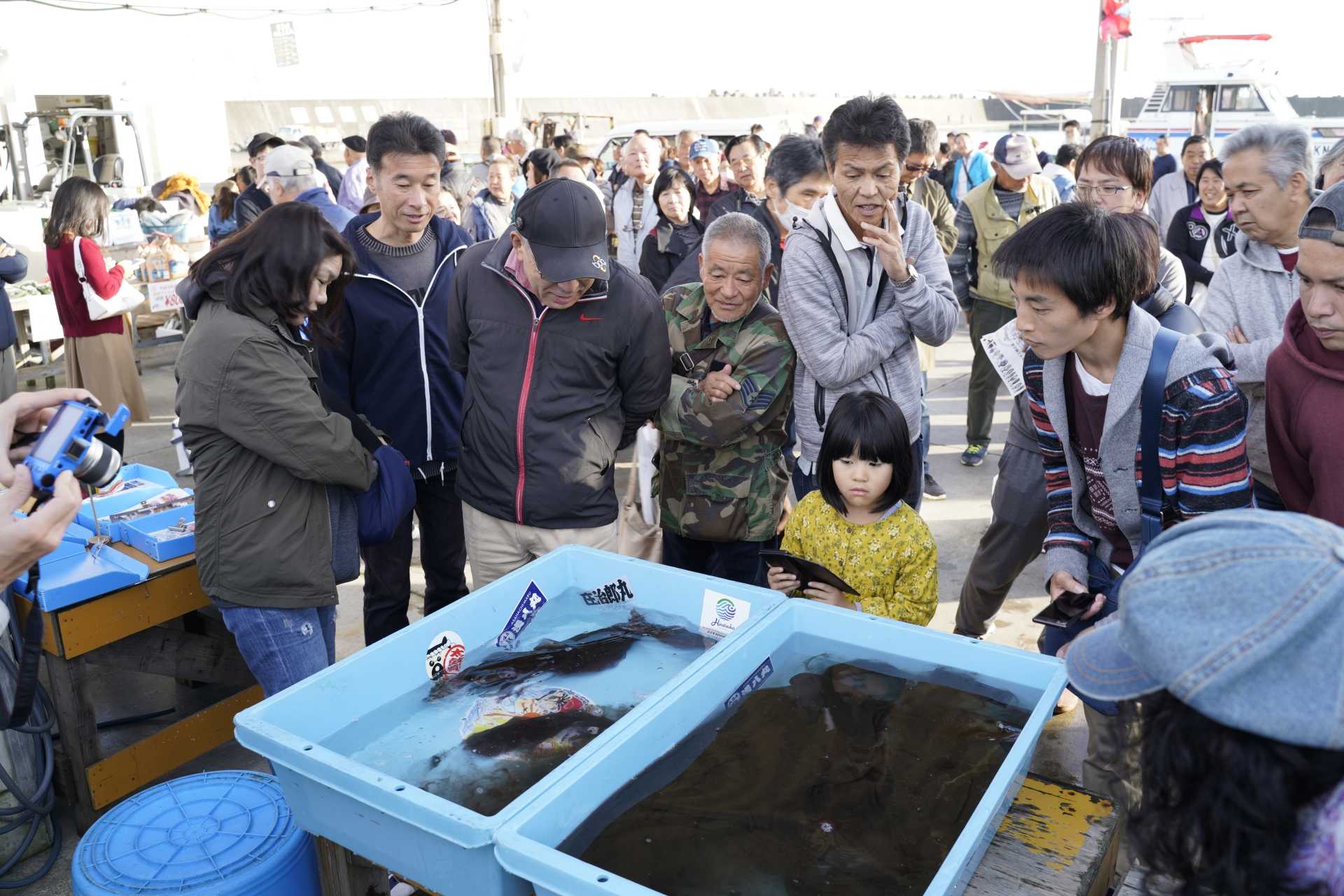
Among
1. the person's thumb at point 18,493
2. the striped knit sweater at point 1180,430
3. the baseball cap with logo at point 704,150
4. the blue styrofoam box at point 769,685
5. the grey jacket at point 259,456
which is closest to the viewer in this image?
the blue styrofoam box at point 769,685

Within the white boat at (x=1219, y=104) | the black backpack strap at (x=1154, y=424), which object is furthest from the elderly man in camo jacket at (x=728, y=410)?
the white boat at (x=1219, y=104)

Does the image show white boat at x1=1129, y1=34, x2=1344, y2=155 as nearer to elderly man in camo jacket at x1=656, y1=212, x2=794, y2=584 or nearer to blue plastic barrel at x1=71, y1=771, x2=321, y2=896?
elderly man in camo jacket at x1=656, y1=212, x2=794, y2=584

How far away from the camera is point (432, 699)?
187 centimetres

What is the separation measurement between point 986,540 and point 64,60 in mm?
16766

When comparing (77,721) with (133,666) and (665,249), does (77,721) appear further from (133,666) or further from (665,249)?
(665,249)

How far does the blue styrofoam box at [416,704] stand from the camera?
1363 mm

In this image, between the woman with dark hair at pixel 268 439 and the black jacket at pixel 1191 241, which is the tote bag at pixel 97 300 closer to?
the woman with dark hair at pixel 268 439

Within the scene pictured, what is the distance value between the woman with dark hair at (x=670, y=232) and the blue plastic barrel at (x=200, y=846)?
12.3 feet

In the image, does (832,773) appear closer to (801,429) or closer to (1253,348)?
(801,429)

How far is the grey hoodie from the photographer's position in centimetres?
241

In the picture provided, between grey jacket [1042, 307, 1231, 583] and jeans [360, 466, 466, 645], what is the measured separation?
1.77 m

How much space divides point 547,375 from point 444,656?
2.77 ft

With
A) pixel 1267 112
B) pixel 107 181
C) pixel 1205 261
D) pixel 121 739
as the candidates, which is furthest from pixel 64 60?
pixel 1267 112

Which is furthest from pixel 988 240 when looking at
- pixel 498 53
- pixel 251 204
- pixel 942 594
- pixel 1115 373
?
pixel 498 53
